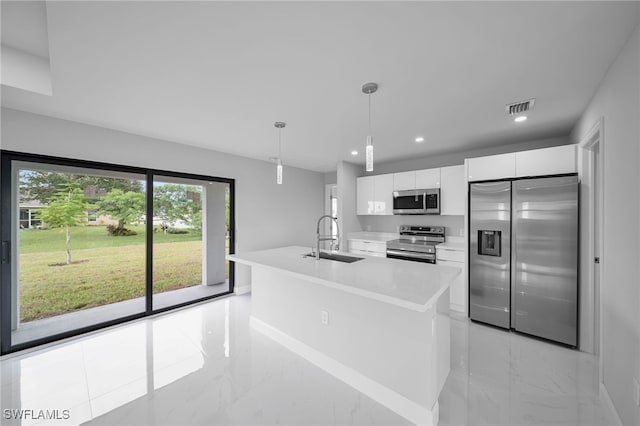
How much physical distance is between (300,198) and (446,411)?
14.0 feet

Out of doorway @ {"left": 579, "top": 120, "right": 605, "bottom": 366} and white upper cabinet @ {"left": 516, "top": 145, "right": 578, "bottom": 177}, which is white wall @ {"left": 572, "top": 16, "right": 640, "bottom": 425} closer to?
doorway @ {"left": 579, "top": 120, "right": 605, "bottom": 366}

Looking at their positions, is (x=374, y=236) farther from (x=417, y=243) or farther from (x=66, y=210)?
(x=66, y=210)

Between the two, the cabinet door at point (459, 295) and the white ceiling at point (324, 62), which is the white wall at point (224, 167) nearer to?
the white ceiling at point (324, 62)

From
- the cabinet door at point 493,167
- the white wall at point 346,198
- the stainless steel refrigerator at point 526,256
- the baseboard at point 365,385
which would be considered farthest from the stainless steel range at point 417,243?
the baseboard at point 365,385

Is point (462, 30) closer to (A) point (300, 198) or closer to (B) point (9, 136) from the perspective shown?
(B) point (9, 136)

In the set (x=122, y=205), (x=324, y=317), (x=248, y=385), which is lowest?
(x=248, y=385)

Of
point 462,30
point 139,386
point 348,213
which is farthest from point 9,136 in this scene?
point 348,213

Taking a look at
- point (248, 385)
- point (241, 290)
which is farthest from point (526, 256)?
point (241, 290)

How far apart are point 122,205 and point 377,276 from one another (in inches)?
134

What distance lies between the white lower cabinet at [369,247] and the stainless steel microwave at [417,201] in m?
0.67

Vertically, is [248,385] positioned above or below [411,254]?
below

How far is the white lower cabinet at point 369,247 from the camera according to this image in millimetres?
4329

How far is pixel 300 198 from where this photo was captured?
17.8 ft

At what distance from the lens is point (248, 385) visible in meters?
2.05
